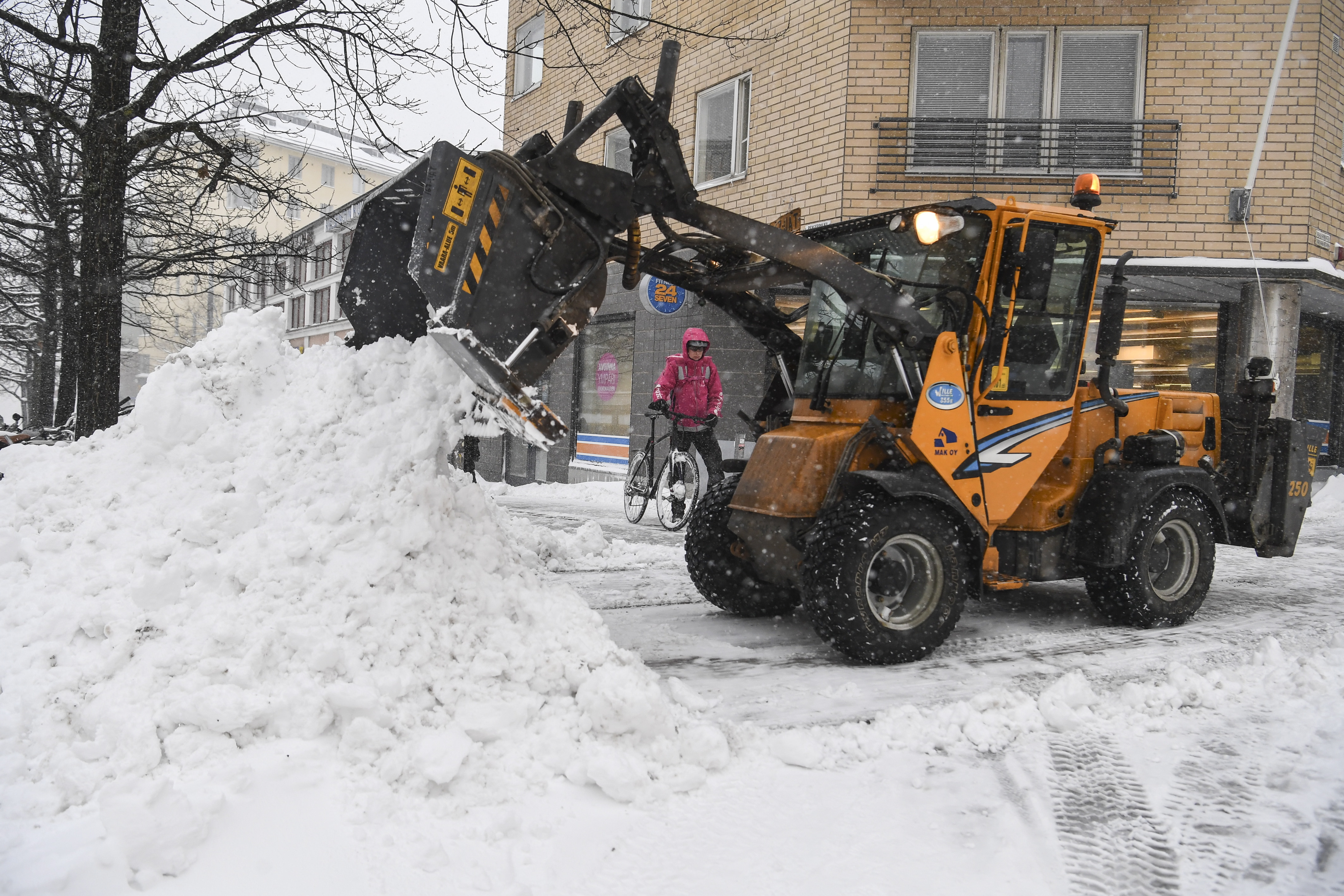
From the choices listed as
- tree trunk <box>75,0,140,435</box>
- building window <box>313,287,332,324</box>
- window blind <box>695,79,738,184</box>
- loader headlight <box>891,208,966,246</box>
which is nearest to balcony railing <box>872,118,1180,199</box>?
window blind <box>695,79,738,184</box>

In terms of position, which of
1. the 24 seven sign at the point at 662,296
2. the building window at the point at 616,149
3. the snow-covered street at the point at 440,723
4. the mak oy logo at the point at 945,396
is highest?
the building window at the point at 616,149

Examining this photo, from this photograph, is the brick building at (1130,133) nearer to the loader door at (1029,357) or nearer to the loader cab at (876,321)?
the loader door at (1029,357)

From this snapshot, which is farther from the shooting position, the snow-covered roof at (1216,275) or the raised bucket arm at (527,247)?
the snow-covered roof at (1216,275)

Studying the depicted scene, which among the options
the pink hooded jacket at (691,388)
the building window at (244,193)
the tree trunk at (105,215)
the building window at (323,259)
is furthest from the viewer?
the pink hooded jacket at (691,388)

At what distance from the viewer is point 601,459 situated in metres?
14.4

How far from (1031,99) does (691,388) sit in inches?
219

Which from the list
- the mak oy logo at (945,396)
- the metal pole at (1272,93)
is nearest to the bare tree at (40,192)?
the mak oy logo at (945,396)

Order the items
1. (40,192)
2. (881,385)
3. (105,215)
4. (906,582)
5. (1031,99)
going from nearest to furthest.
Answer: (906,582) < (881,385) < (105,215) < (40,192) < (1031,99)

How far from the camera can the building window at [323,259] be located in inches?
301

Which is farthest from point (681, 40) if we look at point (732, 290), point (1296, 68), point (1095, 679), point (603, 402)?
point (1095, 679)

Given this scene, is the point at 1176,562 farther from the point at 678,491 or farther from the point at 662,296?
the point at 662,296

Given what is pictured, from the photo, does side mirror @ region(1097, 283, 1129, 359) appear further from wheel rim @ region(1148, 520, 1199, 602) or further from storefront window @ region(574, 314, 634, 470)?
storefront window @ region(574, 314, 634, 470)

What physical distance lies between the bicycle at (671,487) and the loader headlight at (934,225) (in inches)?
181

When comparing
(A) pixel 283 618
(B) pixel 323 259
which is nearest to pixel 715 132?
(B) pixel 323 259
